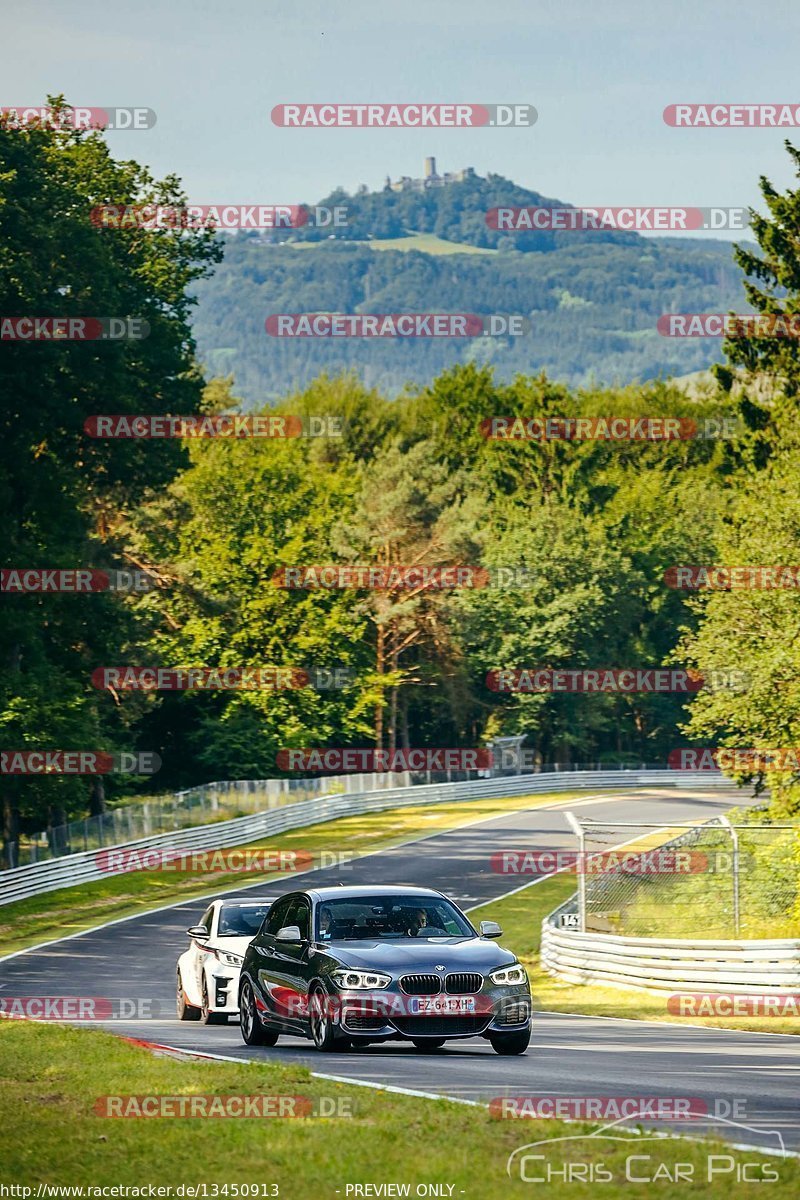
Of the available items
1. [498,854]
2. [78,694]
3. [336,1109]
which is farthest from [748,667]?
[336,1109]

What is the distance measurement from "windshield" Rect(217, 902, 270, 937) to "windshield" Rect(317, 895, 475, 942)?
5312mm

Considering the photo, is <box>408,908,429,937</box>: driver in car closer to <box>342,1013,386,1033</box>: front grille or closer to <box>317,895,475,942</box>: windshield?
<box>317,895,475,942</box>: windshield

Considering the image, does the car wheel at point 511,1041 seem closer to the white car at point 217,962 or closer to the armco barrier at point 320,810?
the white car at point 217,962

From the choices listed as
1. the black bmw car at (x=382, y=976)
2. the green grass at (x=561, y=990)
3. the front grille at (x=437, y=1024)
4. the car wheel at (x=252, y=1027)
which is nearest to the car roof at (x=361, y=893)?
the black bmw car at (x=382, y=976)

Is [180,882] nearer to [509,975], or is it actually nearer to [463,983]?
[509,975]

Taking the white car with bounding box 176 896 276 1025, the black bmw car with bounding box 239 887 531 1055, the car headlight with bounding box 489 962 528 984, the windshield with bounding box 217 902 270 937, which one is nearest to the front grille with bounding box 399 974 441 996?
the black bmw car with bounding box 239 887 531 1055

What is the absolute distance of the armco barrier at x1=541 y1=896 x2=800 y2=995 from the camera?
22688mm

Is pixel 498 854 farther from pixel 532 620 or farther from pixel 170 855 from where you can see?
pixel 532 620

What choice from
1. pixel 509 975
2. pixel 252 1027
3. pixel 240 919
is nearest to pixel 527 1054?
pixel 509 975

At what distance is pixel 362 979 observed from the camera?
49.0ft

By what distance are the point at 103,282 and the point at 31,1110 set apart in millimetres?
36999

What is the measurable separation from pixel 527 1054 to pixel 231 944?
5.95 meters

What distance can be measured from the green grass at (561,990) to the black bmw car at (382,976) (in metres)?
Result: 5.87

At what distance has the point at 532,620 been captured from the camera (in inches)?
3541
